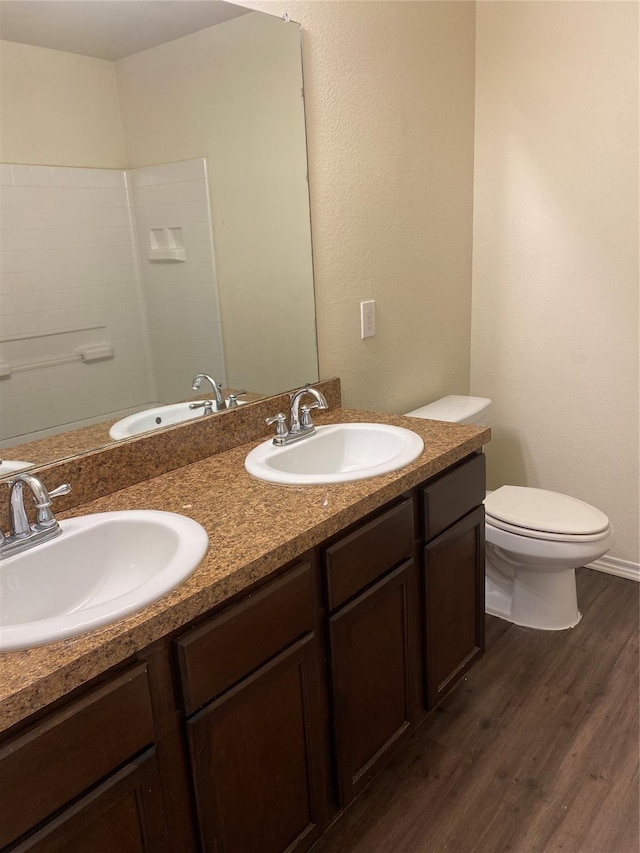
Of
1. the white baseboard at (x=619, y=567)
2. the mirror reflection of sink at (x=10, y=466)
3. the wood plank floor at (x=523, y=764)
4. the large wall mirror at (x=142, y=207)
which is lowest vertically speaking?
the wood plank floor at (x=523, y=764)

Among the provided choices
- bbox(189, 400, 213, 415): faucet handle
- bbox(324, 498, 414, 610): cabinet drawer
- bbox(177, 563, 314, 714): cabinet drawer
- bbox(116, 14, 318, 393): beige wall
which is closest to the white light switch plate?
bbox(116, 14, 318, 393): beige wall

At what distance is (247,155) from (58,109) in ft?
1.99

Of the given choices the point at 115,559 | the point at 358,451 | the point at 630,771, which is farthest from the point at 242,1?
the point at 630,771

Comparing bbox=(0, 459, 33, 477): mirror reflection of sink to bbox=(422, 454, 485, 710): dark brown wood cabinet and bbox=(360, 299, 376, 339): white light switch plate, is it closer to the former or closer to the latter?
bbox=(422, 454, 485, 710): dark brown wood cabinet

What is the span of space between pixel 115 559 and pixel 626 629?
1893mm

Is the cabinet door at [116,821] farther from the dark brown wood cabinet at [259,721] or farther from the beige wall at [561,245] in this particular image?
the beige wall at [561,245]

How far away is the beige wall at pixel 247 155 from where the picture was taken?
159 cm

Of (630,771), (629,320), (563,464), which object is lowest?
(630,771)

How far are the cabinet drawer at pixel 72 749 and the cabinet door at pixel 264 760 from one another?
0.14m

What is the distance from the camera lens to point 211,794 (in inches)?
46.1

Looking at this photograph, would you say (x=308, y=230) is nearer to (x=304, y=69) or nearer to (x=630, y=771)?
(x=304, y=69)

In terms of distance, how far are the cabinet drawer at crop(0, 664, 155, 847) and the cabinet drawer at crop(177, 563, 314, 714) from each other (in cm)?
9

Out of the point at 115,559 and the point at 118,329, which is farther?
the point at 118,329

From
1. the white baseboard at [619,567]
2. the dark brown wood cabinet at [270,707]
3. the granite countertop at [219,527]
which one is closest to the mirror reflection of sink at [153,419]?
the granite countertop at [219,527]
